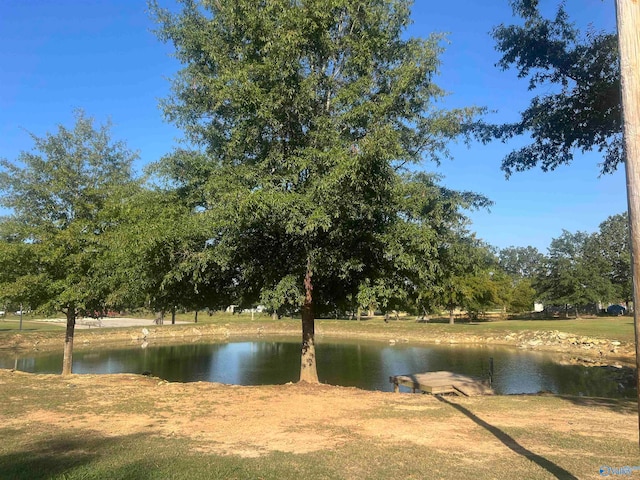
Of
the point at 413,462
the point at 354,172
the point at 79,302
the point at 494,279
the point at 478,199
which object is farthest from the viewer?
the point at 494,279

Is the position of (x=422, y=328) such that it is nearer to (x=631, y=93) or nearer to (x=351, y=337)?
(x=351, y=337)

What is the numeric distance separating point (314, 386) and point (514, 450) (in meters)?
6.91

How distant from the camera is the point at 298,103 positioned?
11680 mm

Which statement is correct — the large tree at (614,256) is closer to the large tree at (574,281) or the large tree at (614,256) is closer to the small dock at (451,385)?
the large tree at (574,281)

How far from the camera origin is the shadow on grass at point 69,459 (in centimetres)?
567

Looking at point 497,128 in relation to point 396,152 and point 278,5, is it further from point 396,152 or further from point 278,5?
point 278,5

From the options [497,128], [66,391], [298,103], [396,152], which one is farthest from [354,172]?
[66,391]

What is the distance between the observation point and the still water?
2267cm

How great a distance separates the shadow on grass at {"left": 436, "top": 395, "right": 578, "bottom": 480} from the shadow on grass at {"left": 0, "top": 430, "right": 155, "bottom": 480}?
4.98 m

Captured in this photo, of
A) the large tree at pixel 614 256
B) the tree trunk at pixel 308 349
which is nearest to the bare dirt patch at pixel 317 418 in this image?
the tree trunk at pixel 308 349

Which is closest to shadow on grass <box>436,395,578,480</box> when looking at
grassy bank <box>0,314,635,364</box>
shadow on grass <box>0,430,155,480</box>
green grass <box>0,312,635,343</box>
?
shadow on grass <box>0,430,155,480</box>

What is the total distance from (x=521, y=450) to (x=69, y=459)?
6386 mm

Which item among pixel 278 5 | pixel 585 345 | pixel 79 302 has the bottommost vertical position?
pixel 585 345

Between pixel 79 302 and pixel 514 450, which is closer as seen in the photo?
pixel 514 450
